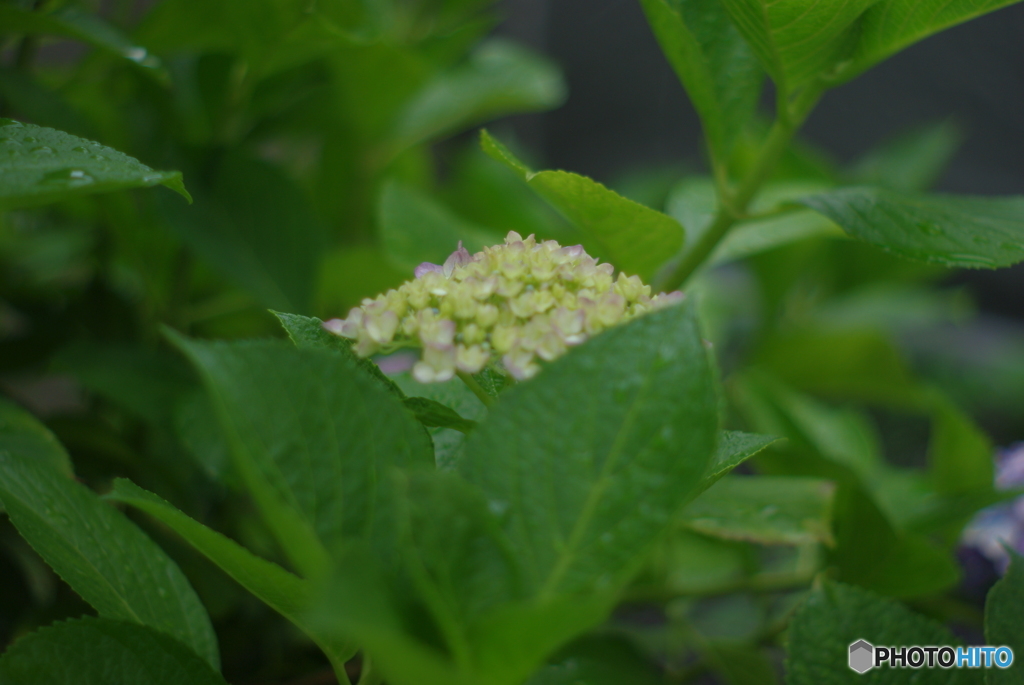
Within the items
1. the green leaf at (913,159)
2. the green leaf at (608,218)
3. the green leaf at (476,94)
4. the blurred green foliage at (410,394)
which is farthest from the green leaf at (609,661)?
the green leaf at (913,159)

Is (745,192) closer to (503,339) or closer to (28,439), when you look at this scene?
(503,339)

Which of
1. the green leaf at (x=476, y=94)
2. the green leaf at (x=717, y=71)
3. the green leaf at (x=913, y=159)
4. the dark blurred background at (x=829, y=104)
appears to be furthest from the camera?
the dark blurred background at (x=829, y=104)

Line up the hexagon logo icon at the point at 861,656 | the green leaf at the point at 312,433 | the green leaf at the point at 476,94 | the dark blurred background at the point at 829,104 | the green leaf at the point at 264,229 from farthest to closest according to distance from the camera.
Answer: the dark blurred background at the point at 829,104 < the green leaf at the point at 476,94 < the green leaf at the point at 264,229 < the hexagon logo icon at the point at 861,656 < the green leaf at the point at 312,433

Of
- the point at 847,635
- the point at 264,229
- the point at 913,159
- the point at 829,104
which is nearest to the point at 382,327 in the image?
the point at 847,635

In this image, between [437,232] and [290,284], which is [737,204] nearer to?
[437,232]

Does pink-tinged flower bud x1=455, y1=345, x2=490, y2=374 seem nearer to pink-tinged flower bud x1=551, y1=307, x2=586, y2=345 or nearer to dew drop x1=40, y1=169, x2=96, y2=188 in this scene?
pink-tinged flower bud x1=551, y1=307, x2=586, y2=345

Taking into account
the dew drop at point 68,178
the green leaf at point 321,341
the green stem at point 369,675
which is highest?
the dew drop at point 68,178

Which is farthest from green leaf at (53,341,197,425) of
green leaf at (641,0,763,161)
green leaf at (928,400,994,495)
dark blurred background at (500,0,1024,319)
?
dark blurred background at (500,0,1024,319)

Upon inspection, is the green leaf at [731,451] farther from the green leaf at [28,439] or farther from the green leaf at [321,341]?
the green leaf at [28,439]
